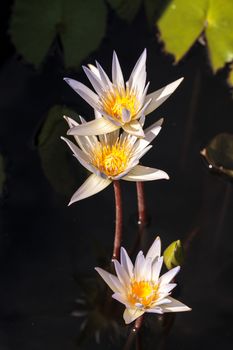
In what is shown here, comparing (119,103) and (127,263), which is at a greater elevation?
(119,103)

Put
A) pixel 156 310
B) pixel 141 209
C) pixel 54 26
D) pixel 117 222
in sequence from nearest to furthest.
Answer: pixel 156 310
pixel 117 222
pixel 141 209
pixel 54 26

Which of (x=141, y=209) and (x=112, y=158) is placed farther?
(x=141, y=209)

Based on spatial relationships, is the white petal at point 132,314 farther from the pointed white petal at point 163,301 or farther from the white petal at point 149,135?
the white petal at point 149,135

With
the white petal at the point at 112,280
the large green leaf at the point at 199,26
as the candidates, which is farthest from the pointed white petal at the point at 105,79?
the large green leaf at the point at 199,26

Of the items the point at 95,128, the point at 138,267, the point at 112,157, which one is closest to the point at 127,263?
the point at 138,267

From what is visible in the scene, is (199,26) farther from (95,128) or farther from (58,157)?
(95,128)

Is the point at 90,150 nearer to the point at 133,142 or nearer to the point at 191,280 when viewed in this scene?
the point at 133,142

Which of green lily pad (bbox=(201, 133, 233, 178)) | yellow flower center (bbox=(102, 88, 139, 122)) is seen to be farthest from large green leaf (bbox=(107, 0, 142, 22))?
yellow flower center (bbox=(102, 88, 139, 122))

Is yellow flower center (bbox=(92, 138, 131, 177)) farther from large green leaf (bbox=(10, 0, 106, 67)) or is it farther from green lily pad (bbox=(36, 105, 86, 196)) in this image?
large green leaf (bbox=(10, 0, 106, 67))
